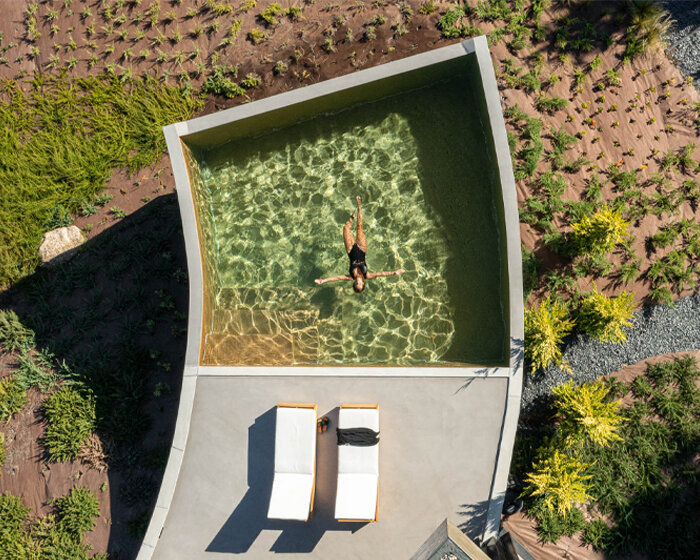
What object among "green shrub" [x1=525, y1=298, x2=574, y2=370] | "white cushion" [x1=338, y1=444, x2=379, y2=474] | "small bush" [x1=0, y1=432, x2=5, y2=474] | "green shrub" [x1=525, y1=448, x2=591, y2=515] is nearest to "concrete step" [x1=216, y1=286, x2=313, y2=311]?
"white cushion" [x1=338, y1=444, x2=379, y2=474]

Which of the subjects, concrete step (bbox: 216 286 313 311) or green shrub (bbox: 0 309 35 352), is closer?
concrete step (bbox: 216 286 313 311)

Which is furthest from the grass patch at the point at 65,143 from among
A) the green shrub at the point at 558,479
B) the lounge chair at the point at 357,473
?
the green shrub at the point at 558,479

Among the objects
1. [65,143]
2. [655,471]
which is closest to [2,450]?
[65,143]

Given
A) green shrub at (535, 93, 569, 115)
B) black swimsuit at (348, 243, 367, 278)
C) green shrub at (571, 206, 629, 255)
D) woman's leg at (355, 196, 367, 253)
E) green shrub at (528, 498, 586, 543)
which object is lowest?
green shrub at (528, 498, 586, 543)

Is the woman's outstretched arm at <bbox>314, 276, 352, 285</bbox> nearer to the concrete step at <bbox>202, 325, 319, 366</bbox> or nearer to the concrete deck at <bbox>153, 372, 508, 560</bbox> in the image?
the concrete step at <bbox>202, 325, 319, 366</bbox>

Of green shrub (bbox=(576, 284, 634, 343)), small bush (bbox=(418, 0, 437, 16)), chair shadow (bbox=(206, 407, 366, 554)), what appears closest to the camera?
chair shadow (bbox=(206, 407, 366, 554))

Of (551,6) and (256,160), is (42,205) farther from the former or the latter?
(551,6)
